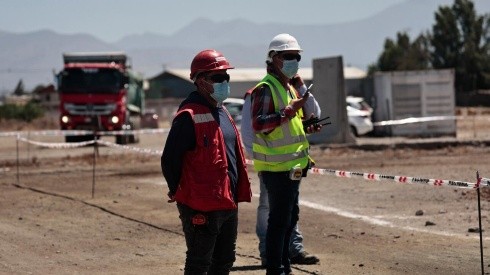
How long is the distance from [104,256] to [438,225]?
4.85 metres

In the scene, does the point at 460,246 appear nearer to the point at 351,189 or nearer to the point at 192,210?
the point at 192,210

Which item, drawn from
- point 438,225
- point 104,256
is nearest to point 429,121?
point 438,225

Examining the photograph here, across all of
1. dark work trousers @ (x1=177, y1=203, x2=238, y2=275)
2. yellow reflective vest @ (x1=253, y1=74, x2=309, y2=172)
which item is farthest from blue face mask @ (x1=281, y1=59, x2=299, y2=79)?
dark work trousers @ (x1=177, y1=203, x2=238, y2=275)

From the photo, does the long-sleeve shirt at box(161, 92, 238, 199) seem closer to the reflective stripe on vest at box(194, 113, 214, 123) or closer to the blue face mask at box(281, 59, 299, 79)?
the reflective stripe on vest at box(194, 113, 214, 123)

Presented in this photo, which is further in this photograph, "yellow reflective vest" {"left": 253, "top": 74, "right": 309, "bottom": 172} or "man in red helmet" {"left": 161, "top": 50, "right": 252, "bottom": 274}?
"yellow reflective vest" {"left": 253, "top": 74, "right": 309, "bottom": 172}

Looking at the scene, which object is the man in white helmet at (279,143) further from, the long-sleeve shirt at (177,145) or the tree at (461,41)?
the tree at (461,41)

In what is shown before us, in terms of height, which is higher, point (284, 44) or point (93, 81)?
point (93, 81)

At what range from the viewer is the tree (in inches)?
4129

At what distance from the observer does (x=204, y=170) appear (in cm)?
903

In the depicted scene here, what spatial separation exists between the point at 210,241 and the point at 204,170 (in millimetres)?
537

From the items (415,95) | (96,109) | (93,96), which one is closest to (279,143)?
(93,96)

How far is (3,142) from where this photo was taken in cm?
5003

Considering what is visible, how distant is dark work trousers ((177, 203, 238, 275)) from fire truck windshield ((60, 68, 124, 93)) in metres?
32.1

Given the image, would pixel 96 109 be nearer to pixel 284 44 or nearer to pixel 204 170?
pixel 284 44
